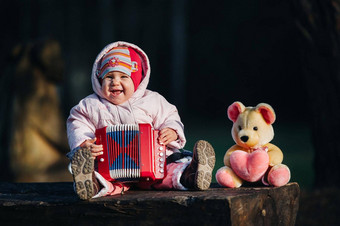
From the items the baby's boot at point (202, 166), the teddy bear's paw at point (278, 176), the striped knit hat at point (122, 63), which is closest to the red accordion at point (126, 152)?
the baby's boot at point (202, 166)

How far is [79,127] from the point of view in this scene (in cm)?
335

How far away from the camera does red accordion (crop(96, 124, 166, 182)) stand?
317 centimetres

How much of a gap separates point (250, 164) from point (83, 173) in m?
0.94

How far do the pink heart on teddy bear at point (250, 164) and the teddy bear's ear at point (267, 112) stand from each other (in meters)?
0.24

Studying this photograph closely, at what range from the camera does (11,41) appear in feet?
43.3

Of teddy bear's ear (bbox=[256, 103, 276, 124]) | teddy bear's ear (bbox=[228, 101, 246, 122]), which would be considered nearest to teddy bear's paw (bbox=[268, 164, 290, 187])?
teddy bear's ear (bbox=[256, 103, 276, 124])

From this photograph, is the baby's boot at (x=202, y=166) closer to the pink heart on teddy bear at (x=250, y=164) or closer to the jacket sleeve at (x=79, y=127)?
the pink heart on teddy bear at (x=250, y=164)

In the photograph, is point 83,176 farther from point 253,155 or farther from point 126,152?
point 253,155

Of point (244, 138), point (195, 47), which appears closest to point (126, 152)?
point (244, 138)

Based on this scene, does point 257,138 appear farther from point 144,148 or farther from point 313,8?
point 313,8

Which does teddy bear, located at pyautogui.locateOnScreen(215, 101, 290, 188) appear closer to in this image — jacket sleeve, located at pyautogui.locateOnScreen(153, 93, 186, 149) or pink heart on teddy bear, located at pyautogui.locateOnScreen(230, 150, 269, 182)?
pink heart on teddy bear, located at pyautogui.locateOnScreen(230, 150, 269, 182)

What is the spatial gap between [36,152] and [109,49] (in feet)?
11.2

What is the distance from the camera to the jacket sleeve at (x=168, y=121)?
3438mm

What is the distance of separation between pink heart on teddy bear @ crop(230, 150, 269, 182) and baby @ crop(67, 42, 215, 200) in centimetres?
17
